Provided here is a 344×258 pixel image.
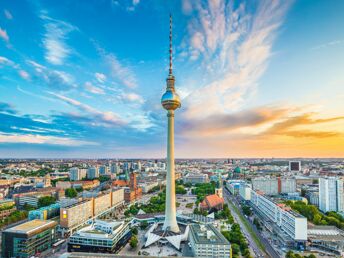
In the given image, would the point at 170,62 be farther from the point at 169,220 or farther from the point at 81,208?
the point at 81,208

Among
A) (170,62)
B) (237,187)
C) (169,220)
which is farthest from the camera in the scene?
(237,187)

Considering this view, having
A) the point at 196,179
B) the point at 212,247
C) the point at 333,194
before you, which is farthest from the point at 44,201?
the point at 333,194

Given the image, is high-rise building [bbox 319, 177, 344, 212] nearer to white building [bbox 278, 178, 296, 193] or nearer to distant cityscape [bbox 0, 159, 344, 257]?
distant cityscape [bbox 0, 159, 344, 257]

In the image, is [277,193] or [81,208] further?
[277,193]

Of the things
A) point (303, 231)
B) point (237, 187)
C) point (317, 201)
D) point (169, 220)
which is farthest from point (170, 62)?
point (237, 187)

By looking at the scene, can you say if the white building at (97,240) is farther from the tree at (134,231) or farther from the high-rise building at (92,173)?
the high-rise building at (92,173)

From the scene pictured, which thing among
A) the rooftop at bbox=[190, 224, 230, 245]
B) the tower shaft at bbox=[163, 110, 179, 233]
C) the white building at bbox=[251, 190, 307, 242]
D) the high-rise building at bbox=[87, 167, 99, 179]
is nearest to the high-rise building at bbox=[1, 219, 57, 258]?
the tower shaft at bbox=[163, 110, 179, 233]

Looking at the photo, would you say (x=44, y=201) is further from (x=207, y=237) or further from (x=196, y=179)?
(x=196, y=179)
